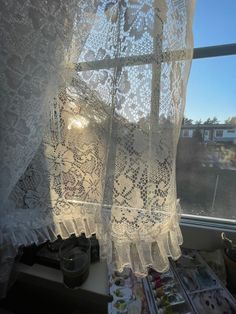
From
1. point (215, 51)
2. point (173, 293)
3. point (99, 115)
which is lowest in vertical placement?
point (173, 293)

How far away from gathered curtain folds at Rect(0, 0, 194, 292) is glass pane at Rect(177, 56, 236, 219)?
539 millimetres

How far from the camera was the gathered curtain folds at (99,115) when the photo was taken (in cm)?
38

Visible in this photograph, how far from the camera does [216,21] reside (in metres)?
0.81

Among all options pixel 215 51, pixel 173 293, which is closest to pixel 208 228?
pixel 173 293

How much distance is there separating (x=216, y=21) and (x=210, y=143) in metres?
0.45

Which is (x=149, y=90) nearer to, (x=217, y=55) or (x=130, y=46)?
(x=130, y=46)

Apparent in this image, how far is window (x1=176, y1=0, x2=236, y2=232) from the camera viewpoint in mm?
884

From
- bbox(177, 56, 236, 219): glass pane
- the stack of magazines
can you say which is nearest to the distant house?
bbox(177, 56, 236, 219): glass pane

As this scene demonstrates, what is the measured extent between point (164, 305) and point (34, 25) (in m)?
0.78

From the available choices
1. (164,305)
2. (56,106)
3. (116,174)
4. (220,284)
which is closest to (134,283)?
(164,305)

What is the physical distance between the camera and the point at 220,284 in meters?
0.74

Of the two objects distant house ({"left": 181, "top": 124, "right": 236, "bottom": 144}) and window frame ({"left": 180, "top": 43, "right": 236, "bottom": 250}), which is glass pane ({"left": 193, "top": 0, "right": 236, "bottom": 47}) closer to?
window frame ({"left": 180, "top": 43, "right": 236, "bottom": 250})

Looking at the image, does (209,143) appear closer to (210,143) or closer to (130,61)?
(210,143)

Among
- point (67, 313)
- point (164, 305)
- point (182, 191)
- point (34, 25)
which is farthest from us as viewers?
point (182, 191)
